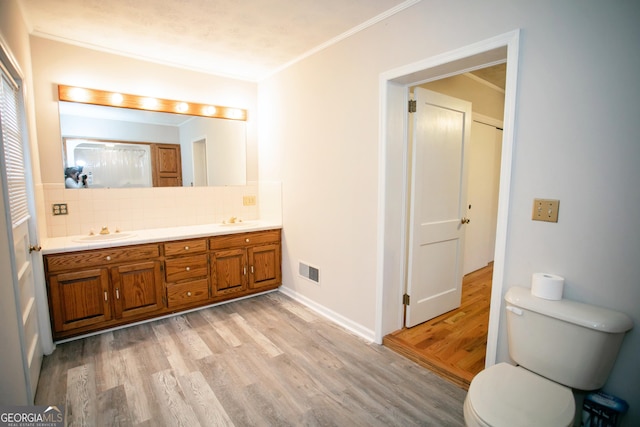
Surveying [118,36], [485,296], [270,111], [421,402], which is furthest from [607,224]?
[118,36]

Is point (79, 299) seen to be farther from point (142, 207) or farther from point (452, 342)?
point (452, 342)

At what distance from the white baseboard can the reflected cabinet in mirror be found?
1.50m

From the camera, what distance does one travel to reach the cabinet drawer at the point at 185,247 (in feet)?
9.62

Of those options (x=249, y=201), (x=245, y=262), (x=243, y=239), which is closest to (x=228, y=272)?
(x=245, y=262)

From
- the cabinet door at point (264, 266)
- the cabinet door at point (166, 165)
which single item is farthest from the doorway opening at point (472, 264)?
the cabinet door at point (166, 165)

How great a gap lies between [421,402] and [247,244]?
221cm

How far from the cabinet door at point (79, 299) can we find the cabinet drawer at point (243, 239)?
37.9 inches

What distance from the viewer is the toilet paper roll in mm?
1525

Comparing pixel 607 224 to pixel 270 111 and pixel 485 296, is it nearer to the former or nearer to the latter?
pixel 485 296

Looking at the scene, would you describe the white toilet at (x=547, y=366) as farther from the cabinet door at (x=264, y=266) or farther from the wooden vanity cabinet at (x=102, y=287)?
the wooden vanity cabinet at (x=102, y=287)

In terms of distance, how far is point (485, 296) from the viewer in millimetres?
3441

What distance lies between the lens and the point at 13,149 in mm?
1991

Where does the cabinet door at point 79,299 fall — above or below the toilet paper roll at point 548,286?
below

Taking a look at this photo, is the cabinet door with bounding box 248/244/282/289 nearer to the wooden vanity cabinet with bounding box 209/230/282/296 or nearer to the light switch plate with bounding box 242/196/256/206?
the wooden vanity cabinet with bounding box 209/230/282/296
